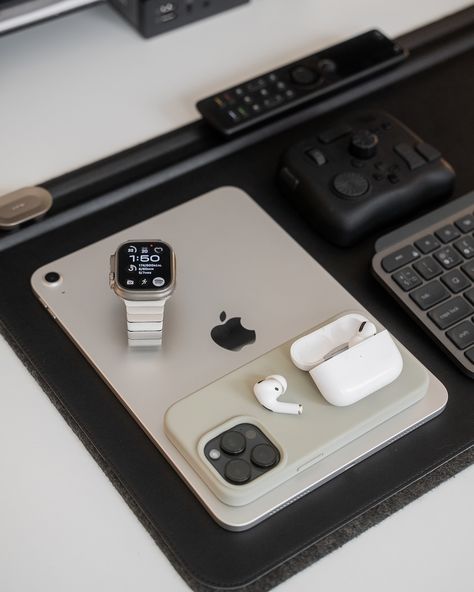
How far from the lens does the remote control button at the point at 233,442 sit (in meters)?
0.56

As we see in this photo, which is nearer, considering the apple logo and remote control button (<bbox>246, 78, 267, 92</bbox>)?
the apple logo

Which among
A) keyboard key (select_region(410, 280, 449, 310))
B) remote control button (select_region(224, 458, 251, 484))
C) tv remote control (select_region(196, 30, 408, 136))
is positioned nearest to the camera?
remote control button (select_region(224, 458, 251, 484))

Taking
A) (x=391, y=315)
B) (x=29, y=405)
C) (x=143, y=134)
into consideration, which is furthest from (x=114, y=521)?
(x=143, y=134)

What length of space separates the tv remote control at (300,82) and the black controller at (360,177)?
7 cm

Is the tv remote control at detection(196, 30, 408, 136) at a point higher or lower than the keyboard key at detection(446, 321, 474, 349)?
higher

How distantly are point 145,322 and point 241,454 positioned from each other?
12 cm

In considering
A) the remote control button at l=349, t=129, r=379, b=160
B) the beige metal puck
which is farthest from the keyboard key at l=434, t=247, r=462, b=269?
the beige metal puck

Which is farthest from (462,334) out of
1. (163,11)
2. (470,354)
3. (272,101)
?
(163,11)

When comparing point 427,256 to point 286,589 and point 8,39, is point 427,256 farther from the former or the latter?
point 8,39

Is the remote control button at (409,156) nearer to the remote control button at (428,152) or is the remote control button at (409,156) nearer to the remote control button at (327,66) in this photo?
the remote control button at (428,152)

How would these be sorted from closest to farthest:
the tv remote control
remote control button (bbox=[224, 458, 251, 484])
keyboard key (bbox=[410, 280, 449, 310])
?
remote control button (bbox=[224, 458, 251, 484]) → keyboard key (bbox=[410, 280, 449, 310]) → the tv remote control

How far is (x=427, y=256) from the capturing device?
Answer: 68 cm

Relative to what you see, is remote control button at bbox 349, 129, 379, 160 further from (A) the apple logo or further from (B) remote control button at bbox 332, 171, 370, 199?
(A) the apple logo

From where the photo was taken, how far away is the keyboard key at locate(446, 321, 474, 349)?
0.64 metres
